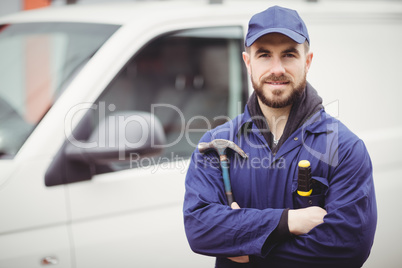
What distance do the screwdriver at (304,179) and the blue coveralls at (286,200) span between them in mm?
51

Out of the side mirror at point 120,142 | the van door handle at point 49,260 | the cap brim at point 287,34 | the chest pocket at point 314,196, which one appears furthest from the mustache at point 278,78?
the van door handle at point 49,260

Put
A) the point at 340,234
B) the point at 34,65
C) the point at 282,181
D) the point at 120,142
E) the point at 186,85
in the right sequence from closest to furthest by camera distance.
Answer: the point at 340,234 → the point at 282,181 → the point at 120,142 → the point at 34,65 → the point at 186,85

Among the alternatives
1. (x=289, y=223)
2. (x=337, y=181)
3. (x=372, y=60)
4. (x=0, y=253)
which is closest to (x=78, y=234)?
(x=0, y=253)

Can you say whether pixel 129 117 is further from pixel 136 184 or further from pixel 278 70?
pixel 278 70

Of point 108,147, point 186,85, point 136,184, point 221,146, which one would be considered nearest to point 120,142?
point 108,147

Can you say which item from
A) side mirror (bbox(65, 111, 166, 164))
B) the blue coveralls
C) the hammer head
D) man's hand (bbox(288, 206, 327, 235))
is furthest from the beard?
side mirror (bbox(65, 111, 166, 164))

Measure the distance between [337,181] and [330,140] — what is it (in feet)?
0.53

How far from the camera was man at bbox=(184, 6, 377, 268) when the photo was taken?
163 centimetres

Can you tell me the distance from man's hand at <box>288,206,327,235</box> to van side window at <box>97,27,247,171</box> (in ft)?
3.18

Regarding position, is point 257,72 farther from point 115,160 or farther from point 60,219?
point 60,219

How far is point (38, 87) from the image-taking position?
8.24 feet

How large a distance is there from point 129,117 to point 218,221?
2.49 feet

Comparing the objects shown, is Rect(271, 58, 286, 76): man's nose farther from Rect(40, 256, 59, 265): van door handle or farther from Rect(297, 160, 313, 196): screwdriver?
Rect(40, 256, 59, 265): van door handle

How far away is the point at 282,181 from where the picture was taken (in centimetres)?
173
